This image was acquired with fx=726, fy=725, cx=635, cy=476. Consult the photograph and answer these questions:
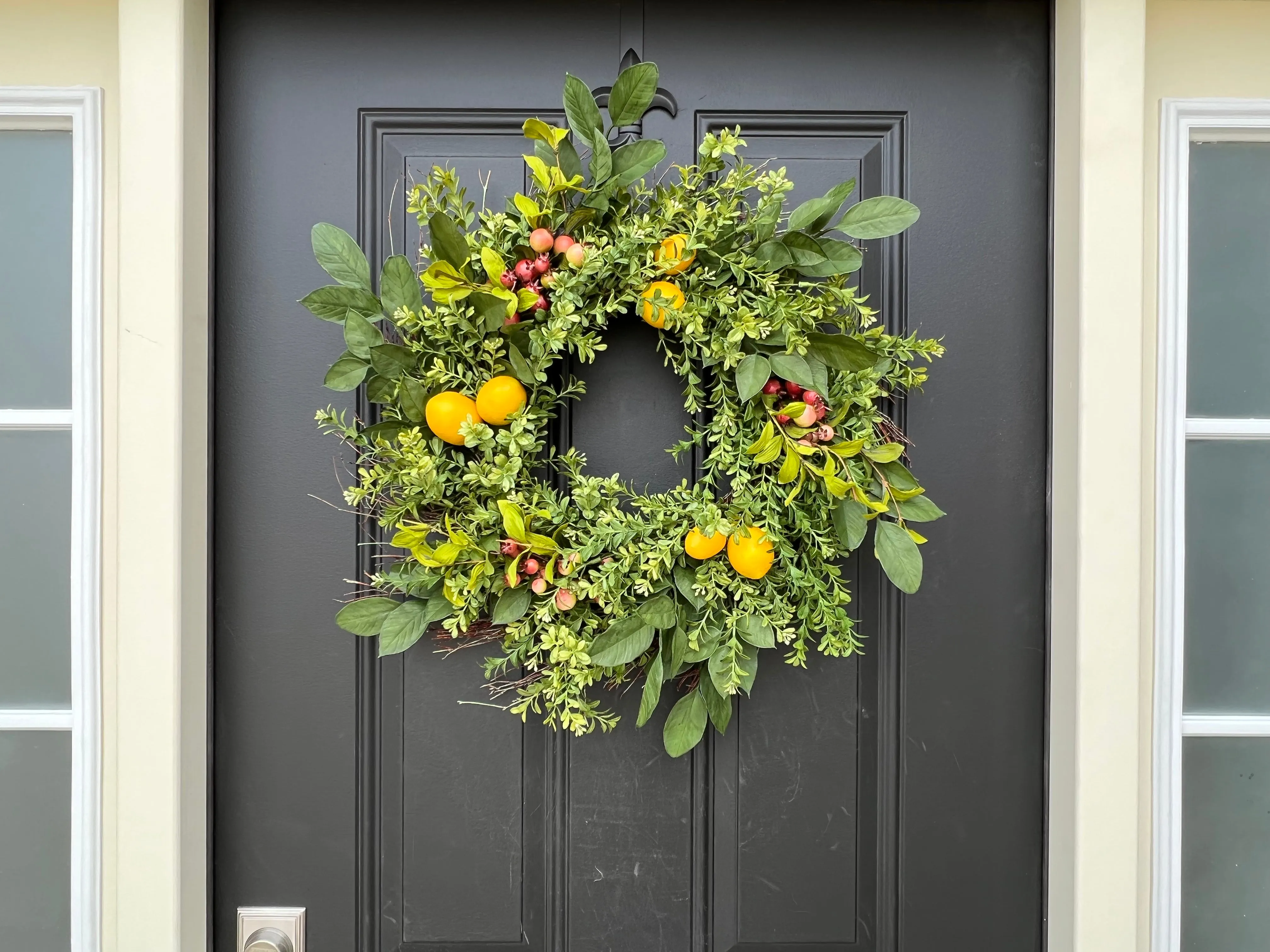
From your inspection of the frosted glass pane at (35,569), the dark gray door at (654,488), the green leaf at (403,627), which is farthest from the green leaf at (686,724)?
the frosted glass pane at (35,569)

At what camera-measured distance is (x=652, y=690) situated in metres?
0.89

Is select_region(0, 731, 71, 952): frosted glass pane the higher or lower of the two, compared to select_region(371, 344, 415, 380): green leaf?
lower

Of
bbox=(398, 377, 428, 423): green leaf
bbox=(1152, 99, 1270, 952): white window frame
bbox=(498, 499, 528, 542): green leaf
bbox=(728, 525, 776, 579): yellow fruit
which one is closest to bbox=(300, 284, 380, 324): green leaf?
bbox=(398, 377, 428, 423): green leaf

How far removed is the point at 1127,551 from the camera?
0.92 meters

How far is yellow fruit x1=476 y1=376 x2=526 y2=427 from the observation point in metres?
0.86

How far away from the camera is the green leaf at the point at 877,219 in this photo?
2.81 ft

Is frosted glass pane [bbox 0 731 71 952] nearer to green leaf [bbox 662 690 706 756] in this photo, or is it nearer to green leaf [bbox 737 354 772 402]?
green leaf [bbox 662 690 706 756]

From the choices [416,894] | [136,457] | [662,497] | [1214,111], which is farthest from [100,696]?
[1214,111]

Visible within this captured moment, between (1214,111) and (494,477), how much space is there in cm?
105

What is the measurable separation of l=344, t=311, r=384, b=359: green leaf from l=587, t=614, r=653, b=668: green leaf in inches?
17.4

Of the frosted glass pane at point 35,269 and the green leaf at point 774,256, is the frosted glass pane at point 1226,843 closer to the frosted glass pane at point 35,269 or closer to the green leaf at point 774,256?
the green leaf at point 774,256

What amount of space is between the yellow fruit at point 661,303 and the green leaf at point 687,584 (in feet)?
0.98

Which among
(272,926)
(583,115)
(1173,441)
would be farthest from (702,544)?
(272,926)

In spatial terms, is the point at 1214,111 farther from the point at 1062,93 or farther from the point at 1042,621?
the point at 1042,621
